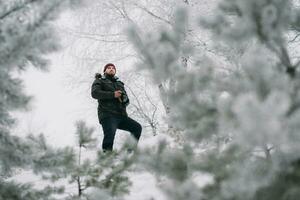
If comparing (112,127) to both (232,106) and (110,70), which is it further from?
(232,106)

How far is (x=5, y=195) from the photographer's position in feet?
8.03

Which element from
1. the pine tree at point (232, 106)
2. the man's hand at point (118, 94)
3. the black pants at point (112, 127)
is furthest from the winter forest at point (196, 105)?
the man's hand at point (118, 94)

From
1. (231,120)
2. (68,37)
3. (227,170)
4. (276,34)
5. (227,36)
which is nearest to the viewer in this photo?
(231,120)

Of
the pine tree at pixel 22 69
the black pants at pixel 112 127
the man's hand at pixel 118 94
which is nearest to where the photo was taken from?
the pine tree at pixel 22 69

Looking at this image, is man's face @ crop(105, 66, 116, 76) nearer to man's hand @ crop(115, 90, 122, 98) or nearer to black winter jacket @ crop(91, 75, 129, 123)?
black winter jacket @ crop(91, 75, 129, 123)

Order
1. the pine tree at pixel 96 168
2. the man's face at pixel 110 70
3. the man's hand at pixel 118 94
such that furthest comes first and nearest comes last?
1. the man's face at pixel 110 70
2. the man's hand at pixel 118 94
3. the pine tree at pixel 96 168

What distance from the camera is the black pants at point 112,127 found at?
5.00 metres

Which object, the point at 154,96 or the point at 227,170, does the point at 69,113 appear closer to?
the point at 154,96

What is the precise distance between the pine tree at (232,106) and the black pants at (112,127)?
297 centimetres

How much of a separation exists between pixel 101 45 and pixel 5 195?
24.1 feet

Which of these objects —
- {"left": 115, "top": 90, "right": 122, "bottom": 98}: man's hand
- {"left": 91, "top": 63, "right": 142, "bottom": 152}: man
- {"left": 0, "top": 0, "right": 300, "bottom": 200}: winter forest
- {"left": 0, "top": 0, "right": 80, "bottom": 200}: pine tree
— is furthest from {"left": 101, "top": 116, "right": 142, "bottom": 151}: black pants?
{"left": 0, "top": 0, "right": 80, "bottom": 200}: pine tree

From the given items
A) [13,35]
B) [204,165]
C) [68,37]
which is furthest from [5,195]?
[68,37]

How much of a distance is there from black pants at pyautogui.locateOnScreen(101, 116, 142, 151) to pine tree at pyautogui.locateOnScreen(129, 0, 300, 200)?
297 cm

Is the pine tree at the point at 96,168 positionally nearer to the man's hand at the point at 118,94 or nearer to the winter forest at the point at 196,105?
the winter forest at the point at 196,105
